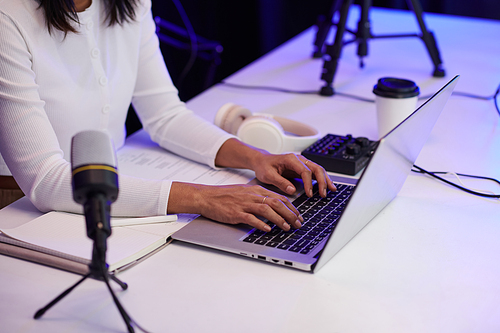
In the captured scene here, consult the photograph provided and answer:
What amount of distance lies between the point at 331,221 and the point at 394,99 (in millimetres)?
435

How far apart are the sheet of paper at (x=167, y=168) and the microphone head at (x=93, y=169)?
478 mm

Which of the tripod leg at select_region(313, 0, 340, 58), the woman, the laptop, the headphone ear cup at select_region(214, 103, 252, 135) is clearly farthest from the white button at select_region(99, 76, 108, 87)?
the tripod leg at select_region(313, 0, 340, 58)

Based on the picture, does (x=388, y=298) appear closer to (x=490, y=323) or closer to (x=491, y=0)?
(x=490, y=323)

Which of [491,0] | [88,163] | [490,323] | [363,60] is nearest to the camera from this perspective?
[88,163]

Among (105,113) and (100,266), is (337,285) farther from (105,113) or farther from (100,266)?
(105,113)

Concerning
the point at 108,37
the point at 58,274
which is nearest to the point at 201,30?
the point at 108,37

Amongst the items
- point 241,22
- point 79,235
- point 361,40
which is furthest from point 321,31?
point 241,22

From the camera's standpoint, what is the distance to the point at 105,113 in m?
1.11

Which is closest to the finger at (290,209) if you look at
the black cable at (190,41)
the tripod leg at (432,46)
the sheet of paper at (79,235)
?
the sheet of paper at (79,235)

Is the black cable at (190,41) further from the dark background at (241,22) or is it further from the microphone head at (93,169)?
the microphone head at (93,169)

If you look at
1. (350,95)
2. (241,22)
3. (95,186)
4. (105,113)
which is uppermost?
(95,186)

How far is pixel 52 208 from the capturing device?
0.88 metres

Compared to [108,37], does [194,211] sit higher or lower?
lower

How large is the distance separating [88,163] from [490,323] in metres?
0.53
